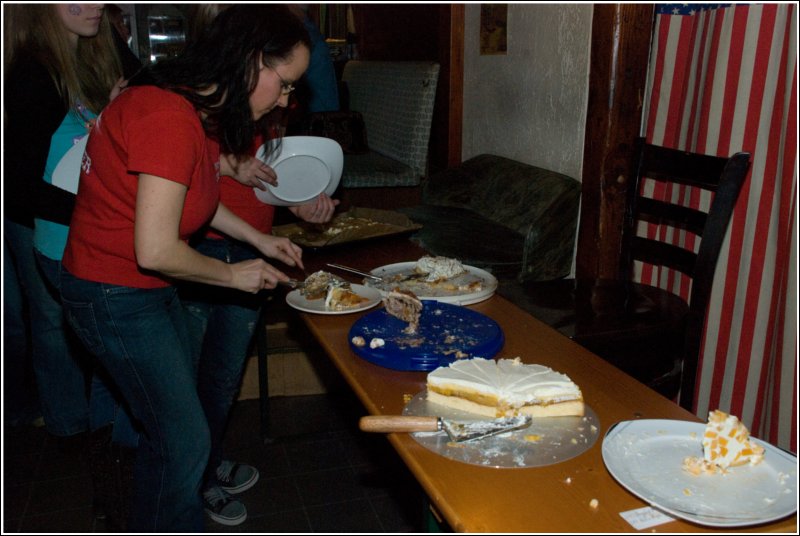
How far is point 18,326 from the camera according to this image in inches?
115

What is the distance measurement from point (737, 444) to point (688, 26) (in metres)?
2.02

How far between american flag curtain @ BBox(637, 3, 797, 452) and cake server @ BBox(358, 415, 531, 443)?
1.44 metres

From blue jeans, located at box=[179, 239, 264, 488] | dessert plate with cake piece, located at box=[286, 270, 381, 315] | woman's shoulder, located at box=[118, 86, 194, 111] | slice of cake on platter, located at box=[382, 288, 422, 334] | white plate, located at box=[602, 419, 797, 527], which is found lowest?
blue jeans, located at box=[179, 239, 264, 488]

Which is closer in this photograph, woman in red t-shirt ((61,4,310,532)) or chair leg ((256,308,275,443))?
woman in red t-shirt ((61,4,310,532))

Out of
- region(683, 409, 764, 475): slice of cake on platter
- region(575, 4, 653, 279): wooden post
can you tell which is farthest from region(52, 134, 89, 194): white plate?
region(575, 4, 653, 279): wooden post

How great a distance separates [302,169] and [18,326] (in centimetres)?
144

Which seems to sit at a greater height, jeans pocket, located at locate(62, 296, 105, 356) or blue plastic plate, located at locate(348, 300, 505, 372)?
jeans pocket, located at locate(62, 296, 105, 356)

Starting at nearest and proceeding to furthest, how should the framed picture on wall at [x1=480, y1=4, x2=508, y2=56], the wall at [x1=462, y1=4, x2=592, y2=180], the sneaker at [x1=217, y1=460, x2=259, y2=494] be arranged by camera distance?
the sneaker at [x1=217, y1=460, x2=259, y2=494] → the wall at [x1=462, y1=4, x2=592, y2=180] → the framed picture on wall at [x1=480, y1=4, x2=508, y2=56]

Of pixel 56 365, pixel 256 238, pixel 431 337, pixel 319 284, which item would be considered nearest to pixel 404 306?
pixel 431 337

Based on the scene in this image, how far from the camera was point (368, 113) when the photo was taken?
5.04 meters

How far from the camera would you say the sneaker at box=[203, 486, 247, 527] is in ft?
8.77

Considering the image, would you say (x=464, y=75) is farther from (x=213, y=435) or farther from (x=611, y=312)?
(x=213, y=435)

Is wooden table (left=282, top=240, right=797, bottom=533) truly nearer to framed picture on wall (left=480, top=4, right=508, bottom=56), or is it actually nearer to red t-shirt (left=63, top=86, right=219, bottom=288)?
red t-shirt (left=63, top=86, right=219, bottom=288)

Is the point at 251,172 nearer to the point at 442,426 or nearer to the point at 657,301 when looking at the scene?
the point at 442,426
